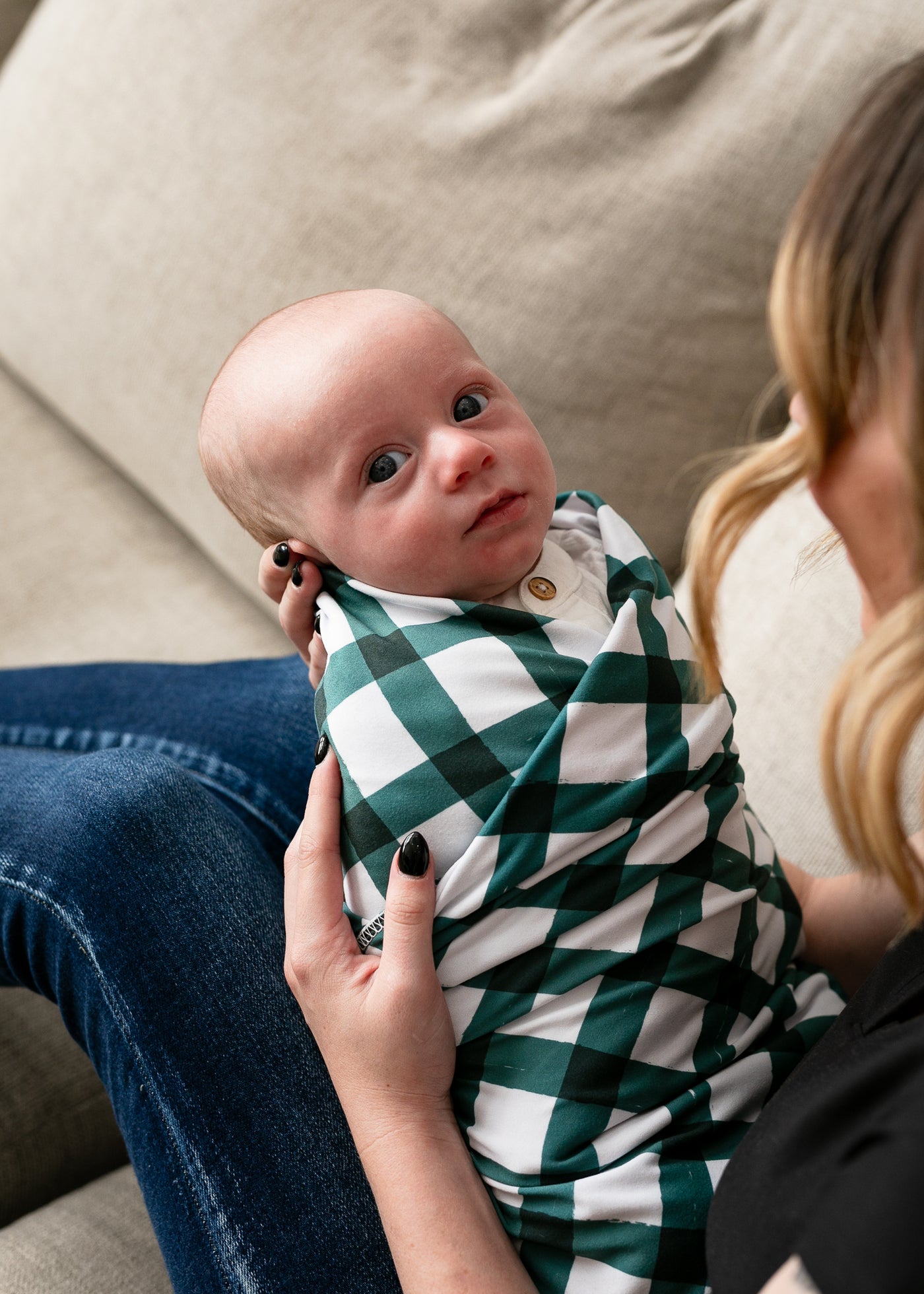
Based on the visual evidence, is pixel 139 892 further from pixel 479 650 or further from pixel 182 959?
pixel 479 650

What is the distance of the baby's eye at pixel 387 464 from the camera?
69cm

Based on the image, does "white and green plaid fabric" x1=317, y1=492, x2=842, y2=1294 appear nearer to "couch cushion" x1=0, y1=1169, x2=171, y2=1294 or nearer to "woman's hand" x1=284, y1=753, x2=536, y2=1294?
"woman's hand" x1=284, y1=753, x2=536, y2=1294

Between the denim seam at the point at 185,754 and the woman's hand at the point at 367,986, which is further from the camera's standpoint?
the denim seam at the point at 185,754

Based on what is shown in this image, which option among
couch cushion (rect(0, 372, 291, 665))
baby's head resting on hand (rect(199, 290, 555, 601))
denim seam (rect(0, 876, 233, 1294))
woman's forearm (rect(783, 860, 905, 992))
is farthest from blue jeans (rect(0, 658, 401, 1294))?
couch cushion (rect(0, 372, 291, 665))

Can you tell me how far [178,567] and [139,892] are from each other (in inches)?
33.2

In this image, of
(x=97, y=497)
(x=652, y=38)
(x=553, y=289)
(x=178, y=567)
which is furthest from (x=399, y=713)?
(x=97, y=497)

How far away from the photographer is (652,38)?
3.51ft

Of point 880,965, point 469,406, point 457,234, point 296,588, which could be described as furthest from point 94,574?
point 880,965

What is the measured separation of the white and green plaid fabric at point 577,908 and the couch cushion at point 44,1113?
0.57 metres

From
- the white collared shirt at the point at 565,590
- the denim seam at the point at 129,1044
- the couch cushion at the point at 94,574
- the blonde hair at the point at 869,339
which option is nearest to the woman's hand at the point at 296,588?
the white collared shirt at the point at 565,590

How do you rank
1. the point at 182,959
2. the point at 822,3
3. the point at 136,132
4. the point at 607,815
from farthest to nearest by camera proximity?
1. the point at 136,132
2. the point at 822,3
3. the point at 182,959
4. the point at 607,815

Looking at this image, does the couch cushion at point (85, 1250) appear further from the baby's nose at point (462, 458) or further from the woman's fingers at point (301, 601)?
the baby's nose at point (462, 458)

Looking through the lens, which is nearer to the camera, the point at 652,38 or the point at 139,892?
the point at 139,892

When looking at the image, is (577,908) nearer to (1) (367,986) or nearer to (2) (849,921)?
(1) (367,986)
